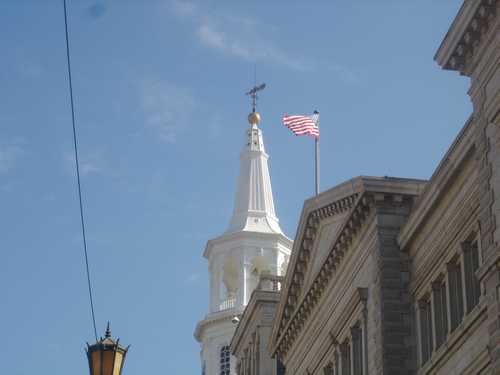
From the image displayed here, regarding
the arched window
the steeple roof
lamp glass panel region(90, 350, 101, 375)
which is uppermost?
the steeple roof

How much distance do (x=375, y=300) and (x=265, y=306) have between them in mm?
18791

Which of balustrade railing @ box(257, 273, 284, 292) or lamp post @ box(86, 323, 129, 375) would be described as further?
balustrade railing @ box(257, 273, 284, 292)

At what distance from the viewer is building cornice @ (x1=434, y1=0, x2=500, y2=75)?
36.3 metres

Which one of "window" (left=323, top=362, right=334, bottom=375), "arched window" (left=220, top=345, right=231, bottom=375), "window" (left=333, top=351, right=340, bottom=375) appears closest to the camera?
"window" (left=333, top=351, right=340, bottom=375)

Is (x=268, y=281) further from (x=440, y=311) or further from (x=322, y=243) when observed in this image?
(x=440, y=311)

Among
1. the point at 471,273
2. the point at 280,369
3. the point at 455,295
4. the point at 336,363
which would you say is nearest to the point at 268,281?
the point at 280,369

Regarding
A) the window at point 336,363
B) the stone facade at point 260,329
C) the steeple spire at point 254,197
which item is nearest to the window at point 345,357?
the window at point 336,363

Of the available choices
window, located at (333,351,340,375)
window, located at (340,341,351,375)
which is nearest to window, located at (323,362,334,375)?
window, located at (333,351,340,375)

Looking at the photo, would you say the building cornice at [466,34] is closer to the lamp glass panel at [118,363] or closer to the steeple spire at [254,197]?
the lamp glass panel at [118,363]

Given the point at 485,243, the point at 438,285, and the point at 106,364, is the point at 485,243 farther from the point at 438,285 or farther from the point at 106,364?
the point at 106,364

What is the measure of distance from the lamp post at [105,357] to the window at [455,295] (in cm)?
1473

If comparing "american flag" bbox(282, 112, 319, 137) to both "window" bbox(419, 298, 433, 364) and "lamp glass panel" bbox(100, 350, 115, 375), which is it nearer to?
"window" bbox(419, 298, 433, 364)

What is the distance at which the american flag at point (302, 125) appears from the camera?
66938mm

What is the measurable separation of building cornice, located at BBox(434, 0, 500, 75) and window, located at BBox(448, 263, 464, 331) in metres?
6.24
